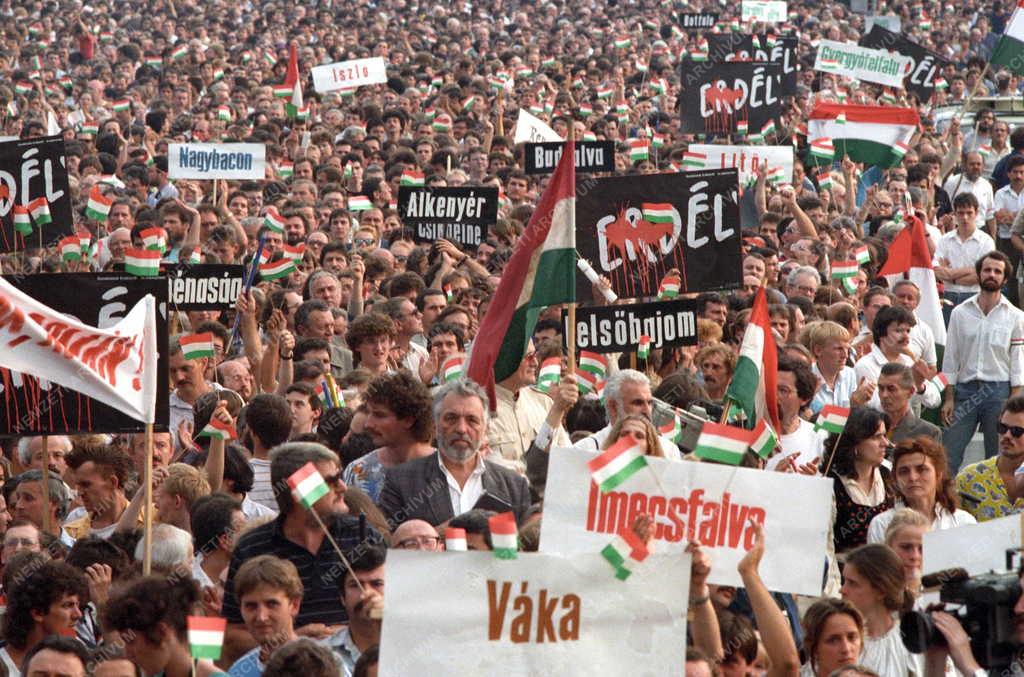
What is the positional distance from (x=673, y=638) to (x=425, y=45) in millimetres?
29506

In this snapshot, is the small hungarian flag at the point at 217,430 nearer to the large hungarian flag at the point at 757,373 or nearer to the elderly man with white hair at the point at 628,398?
the elderly man with white hair at the point at 628,398

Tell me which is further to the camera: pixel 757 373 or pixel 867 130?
pixel 867 130

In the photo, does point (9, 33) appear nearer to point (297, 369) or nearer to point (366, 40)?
point (366, 40)

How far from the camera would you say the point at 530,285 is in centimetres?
885

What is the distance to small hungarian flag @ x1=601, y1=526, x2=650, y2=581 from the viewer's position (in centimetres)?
576

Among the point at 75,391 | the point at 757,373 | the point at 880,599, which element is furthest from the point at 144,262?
the point at 880,599

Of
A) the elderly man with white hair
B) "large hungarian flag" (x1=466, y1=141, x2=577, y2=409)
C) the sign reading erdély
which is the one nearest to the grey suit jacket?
"large hungarian flag" (x1=466, y1=141, x2=577, y2=409)

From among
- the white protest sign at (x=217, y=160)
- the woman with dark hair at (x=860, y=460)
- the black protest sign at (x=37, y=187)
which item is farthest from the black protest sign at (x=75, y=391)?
the white protest sign at (x=217, y=160)

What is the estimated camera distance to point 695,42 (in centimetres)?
3256

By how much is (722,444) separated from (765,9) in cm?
2724

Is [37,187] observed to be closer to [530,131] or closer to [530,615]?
[530,131]

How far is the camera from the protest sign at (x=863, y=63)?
2295cm

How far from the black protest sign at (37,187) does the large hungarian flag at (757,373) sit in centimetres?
566

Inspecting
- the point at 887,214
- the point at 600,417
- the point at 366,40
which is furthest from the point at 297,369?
the point at 366,40
